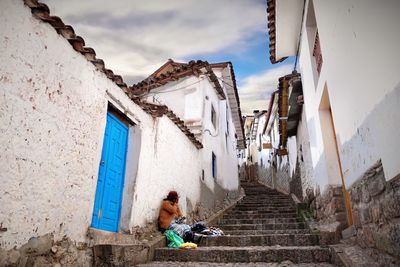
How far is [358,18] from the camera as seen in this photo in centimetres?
287

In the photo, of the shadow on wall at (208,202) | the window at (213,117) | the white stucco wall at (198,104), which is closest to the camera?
the shadow on wall at (208,202)

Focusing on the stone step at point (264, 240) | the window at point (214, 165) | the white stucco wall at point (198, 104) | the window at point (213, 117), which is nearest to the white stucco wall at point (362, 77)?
the stone step at point (264, 240)

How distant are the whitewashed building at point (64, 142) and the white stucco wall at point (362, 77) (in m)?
3.21

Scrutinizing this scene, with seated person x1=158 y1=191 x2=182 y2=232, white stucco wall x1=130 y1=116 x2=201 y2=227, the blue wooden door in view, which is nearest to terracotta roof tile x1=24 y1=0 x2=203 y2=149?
white stucco wall x1=130 y1=116 x2=201 y2=227

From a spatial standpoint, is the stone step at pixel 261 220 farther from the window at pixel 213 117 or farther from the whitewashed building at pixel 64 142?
the window at pixel 213 117

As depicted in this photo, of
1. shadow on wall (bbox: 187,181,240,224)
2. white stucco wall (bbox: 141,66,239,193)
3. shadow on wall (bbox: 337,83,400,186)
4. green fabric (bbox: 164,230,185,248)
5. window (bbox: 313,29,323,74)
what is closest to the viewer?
shadow on wall (bbox: 337,83,400,186)

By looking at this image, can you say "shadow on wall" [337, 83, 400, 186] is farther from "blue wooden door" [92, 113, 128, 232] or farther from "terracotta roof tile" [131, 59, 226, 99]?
"terracotta roof tile" [131, 59, 226, 99]

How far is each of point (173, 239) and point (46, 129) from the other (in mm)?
3088

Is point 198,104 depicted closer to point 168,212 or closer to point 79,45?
point 168,212

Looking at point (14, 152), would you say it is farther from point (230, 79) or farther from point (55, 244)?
point (230, 79)

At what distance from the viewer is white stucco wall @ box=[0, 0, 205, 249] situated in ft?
8.77

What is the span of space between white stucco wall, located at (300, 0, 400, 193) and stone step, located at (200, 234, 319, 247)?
1.51m

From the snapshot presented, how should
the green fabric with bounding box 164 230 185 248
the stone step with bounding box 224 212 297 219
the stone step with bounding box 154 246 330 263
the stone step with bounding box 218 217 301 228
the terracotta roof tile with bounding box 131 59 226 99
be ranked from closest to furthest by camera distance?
the stone step with bounding box 154 246 330 263, the green fabric with bounding box 164 230 185 248, the stone step with bounding box 218 217 301 228, the stone step with bounding box 224 212 297 219, the terracotta roof tile with bounding box 131 59 226 99

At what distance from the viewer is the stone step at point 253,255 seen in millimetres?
4027
